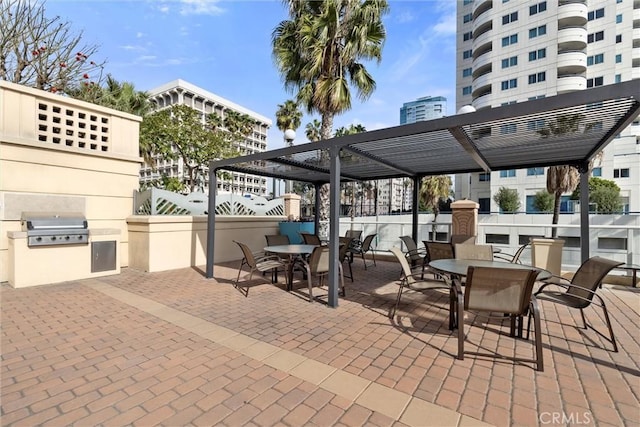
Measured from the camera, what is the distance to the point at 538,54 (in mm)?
30250

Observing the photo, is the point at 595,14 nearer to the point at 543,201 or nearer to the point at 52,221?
the point at 543,201

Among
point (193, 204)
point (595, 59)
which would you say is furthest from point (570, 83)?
point (193, 204)

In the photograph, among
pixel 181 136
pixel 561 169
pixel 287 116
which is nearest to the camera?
pixel 181 136

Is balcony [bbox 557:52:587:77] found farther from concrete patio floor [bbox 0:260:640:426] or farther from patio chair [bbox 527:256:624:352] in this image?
patio chair [bbox 527:256:624:352]

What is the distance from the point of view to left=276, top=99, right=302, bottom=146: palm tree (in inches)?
806

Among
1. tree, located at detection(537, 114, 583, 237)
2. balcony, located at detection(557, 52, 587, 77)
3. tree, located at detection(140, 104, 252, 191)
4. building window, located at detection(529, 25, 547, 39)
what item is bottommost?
tree, located at detection(537, 114, 583, 237)

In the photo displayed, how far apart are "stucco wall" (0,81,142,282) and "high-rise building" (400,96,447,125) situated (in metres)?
88.4

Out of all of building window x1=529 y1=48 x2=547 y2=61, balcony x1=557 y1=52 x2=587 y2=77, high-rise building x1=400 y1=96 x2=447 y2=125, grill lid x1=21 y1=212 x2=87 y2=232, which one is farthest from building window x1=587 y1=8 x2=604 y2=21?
high-rise building x1=400 y1=96 x2=447 y2=125

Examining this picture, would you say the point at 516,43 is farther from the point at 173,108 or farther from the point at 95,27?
the point at 95,27

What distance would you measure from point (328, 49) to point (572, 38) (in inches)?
1312

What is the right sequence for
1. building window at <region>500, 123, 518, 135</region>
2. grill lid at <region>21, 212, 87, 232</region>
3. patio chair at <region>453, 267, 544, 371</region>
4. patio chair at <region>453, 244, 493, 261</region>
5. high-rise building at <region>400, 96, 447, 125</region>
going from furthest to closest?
high-rise building at <region>400, 96, 447, 125</region> → grill lid at <region>21, 212, 87, 232</region> → patio chair at <region>453, 244, 493, 261</region> → building window at <region>500, 123, 518, 135</region> → patio chair at <region>453, 267, 544, 371</region>

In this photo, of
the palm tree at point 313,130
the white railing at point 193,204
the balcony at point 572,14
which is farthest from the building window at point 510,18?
the white railing at point 193,204

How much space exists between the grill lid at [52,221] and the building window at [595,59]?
141 feet

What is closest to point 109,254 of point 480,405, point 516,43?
point 480,405
